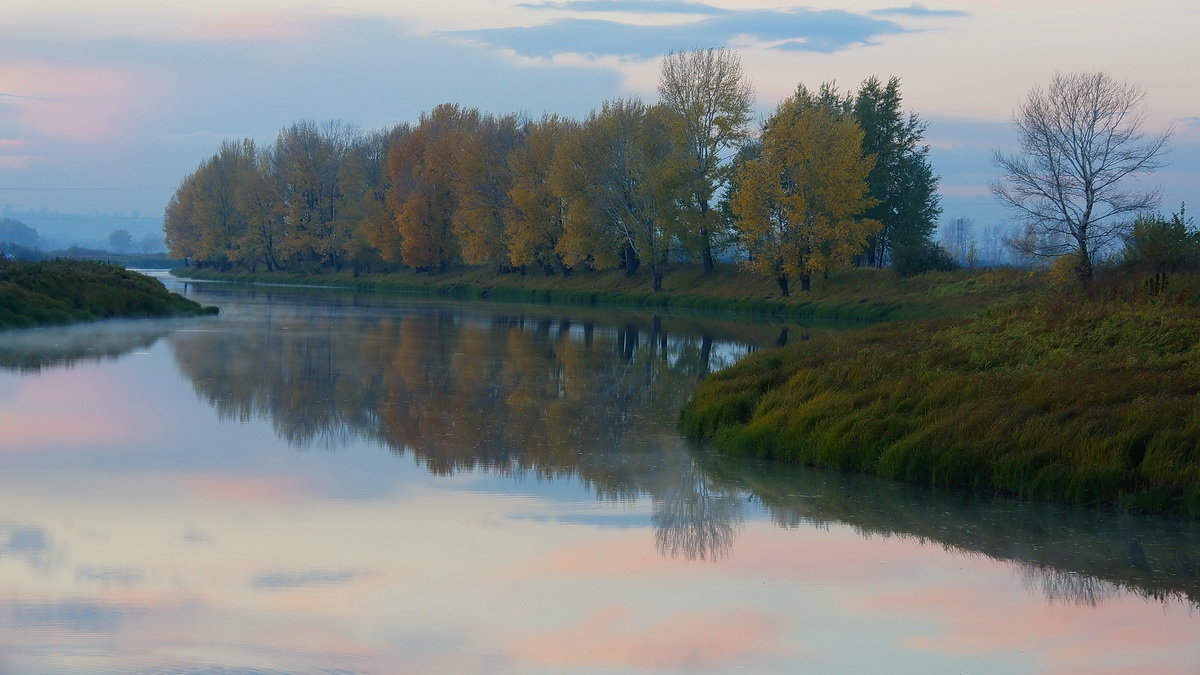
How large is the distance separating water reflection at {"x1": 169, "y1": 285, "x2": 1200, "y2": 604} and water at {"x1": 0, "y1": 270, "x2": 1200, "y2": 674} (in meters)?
0.07

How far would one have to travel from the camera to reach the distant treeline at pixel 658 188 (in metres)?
53.5

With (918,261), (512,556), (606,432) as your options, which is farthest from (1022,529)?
(918,261)

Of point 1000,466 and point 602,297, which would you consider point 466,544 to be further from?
point 602,297

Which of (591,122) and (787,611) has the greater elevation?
(591,122)

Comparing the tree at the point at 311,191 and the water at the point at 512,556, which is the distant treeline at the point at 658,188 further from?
the water at the point at 512,556

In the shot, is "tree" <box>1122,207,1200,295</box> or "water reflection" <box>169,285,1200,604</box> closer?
"water reflection" <box>169,285,1200,604</box>

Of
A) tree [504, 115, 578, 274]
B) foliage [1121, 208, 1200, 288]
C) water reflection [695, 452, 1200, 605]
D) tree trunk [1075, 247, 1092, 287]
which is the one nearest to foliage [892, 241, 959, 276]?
tree trunk [1075, 247, 1092, 287]

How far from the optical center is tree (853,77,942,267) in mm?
62125

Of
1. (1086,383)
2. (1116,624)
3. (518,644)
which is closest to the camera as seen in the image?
(518,644)

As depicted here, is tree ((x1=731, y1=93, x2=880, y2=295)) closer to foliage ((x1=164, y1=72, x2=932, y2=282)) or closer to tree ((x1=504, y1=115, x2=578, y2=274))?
foliage ((x1=164, y1=72, x2=932, y2=282))

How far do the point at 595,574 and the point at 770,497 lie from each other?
389cm

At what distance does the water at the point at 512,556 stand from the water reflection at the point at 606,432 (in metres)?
0.07

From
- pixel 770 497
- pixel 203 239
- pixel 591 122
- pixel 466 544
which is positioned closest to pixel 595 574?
pixel 466 544

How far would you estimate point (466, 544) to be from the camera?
11.2 m
